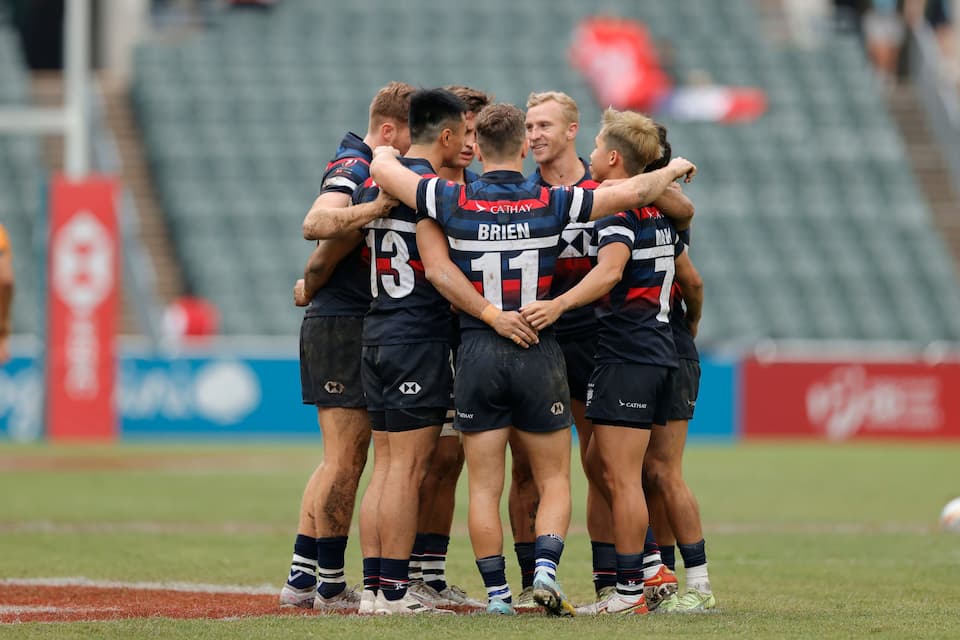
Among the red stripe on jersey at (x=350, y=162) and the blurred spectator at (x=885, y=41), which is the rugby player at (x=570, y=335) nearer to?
the red stripe on jersey at (x=350, y=162)

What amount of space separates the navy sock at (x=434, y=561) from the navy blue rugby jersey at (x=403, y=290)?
42.7 inches

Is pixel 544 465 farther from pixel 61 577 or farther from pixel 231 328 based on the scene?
pixel 231 328

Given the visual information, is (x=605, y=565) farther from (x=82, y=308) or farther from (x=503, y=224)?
(x=82, y=308)

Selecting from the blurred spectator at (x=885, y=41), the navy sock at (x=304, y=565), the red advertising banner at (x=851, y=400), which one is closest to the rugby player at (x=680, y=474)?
the navy sock at (x=304, y=565)

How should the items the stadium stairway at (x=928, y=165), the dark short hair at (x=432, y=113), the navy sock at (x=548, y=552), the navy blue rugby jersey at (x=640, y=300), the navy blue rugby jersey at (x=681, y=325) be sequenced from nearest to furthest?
the navy sock at (x=548, y=552) < the dark short hair at (x=432, y=113) < the navy blue rugby jersey at (x=640, y=300) < the navy blue rugby jersey at (x=681, y=325) < the stadium stairway at (x=928, y=165)

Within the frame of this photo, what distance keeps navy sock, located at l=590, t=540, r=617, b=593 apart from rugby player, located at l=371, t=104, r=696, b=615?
69 centimetres

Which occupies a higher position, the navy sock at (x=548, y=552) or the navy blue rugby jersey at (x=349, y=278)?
the navy blue rugby jersey at (x=349, y=278)

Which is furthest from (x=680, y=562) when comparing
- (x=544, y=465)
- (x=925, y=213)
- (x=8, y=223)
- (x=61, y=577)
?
(x=925, y=213)

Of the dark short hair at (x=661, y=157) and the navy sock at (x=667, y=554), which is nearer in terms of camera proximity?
the dark short hair at (x=661, y=157)

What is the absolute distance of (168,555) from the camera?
9797 millimetres

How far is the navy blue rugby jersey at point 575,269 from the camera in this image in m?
7.40

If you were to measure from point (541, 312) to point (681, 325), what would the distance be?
1.07m

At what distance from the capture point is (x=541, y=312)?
6.88 m

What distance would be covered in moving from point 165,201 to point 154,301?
2652 millimetres
